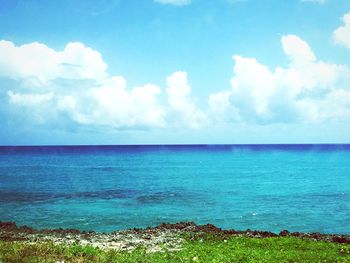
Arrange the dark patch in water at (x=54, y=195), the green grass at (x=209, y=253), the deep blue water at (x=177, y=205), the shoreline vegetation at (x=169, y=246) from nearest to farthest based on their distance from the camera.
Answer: the green grass at (x=209, y=253) → the shoreline vegetation at (x=169, y=246) → the deep blue water at (x=177, y=205) → the dark patch in water at (x=54, y=195)

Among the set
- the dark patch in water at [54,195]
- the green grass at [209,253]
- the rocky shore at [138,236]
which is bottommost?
the dark patch in water at [54,195]

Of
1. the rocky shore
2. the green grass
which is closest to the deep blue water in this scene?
the rocky shore

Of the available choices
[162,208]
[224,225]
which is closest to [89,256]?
[224,225]

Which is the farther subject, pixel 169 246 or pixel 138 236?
pixel 138 236

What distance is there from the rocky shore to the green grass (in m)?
1.60

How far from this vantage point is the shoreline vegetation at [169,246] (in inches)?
785

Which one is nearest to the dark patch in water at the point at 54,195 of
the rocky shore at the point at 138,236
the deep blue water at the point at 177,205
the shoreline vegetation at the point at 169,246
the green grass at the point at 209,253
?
the deep blue water at the point at 177,205

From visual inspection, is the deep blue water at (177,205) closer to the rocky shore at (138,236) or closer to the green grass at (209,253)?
the rocky shore at (138,236)

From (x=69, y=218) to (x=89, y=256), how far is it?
21210 millimetres

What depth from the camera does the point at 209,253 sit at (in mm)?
21797

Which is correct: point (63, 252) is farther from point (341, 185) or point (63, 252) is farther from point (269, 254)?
point (341, 185)

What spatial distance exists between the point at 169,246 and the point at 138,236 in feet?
15.3

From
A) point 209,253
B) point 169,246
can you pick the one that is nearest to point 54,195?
point 169,246

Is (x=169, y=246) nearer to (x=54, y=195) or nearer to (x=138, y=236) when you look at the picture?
(x=138, y=236)
